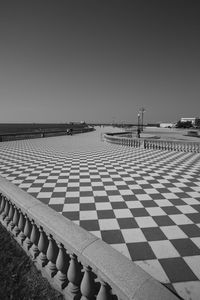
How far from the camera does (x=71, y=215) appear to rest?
15.4 ft

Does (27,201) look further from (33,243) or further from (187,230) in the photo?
(187,230)

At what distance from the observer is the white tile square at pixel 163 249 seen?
331 centimetres

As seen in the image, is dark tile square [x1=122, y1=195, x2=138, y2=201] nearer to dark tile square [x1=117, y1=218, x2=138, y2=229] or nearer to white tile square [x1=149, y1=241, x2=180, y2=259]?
dark tile square [x1=117, y1=218, x2=138, y2=229]

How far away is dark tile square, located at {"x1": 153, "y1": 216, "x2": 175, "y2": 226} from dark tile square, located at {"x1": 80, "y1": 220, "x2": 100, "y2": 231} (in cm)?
137

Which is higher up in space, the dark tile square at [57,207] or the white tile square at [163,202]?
the dark tile square at [57,207]

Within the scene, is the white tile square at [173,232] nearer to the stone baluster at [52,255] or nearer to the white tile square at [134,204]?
the white tile square at [134,204]

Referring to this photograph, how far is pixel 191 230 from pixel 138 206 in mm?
1441

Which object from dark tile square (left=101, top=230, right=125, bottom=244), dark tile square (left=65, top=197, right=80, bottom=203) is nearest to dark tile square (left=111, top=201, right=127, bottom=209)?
dark tile square (left=65, top=197, right=80, bottom=203)

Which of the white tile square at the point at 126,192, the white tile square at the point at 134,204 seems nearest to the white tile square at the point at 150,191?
the white tile square at the point at 126,192

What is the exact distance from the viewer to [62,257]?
7.26 feet

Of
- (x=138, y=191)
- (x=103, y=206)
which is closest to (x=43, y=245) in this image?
(x=103, y=206)

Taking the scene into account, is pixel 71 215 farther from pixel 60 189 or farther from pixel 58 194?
pixel 60 189

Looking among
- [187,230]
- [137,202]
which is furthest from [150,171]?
[187,230]

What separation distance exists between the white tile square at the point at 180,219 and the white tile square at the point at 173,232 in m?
0.24
